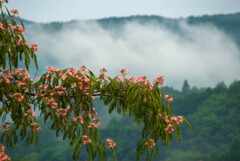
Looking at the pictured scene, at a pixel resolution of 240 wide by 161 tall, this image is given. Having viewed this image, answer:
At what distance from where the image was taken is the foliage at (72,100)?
329 cm

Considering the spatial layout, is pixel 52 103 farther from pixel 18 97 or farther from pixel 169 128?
pixel 169 128

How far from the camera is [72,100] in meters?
3.70

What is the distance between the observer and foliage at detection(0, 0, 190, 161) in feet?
10.8

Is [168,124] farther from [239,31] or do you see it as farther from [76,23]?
[76,23]

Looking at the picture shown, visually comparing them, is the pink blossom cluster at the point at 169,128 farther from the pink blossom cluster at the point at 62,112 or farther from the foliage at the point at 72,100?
the pink blossom cluster at the point at 62,112

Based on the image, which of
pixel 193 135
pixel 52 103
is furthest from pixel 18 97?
pixel 193 135

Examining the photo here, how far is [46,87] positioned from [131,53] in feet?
399

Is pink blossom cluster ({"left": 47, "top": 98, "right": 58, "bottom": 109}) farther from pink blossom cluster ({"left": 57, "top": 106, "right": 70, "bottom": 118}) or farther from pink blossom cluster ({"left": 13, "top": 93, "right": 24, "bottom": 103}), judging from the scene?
pink blossom cluster ({"left": 13, "top": 93, "right": 24, "bottom": 103})

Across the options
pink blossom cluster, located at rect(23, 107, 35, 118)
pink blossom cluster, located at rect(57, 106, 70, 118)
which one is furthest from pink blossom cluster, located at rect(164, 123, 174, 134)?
pink blossom cluster, located at rect(23, 107, 35, 118)

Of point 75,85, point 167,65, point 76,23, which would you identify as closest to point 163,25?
point 167,65

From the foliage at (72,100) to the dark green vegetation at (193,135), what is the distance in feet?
122

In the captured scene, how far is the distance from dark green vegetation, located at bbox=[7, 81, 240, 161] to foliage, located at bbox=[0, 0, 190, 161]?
122 feet

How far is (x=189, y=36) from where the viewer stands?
125500mm

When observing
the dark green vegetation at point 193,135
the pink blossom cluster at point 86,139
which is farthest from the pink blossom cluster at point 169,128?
the dark green vegetation at point 193,135
